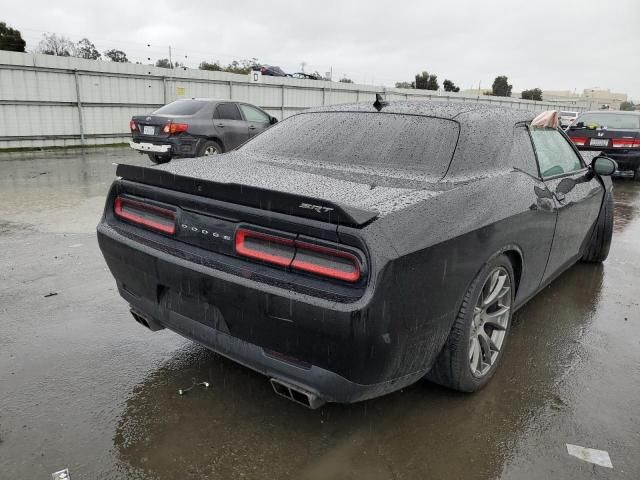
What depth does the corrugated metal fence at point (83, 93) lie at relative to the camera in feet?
43.4

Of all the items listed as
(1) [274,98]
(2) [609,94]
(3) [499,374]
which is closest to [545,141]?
(3) [499,374]

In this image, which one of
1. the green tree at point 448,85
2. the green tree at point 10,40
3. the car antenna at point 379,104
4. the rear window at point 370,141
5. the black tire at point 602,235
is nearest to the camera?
the rear window at point 370,141

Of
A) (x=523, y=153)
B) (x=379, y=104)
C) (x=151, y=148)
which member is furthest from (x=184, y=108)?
(x=523, y=153)

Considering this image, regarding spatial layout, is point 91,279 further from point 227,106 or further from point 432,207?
point 227,106

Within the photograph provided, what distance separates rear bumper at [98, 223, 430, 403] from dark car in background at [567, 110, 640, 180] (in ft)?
34.0

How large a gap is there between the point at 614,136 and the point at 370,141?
9732 millimetres

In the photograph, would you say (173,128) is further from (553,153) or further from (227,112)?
(553,153)

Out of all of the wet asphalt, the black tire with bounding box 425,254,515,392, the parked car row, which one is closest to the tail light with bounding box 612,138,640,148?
the wet asphalt

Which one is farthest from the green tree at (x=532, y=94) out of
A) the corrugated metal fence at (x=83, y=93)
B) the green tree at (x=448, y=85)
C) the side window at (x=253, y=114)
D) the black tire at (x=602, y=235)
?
the black tire at (x=602, y=235)

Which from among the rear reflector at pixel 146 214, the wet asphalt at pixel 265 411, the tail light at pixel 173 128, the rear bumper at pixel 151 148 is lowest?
the wet asphalt at pixel 265 411

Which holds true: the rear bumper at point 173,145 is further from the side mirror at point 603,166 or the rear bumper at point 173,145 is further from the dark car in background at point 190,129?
the side mirror at point 603,166

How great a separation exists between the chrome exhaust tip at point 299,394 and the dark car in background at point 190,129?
25.5 feet

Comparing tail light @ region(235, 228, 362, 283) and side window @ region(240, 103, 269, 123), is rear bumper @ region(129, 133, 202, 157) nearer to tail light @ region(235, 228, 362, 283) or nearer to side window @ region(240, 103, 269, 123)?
side window @ region(240, 103, 269, 123)

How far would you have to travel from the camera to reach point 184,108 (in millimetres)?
10141
